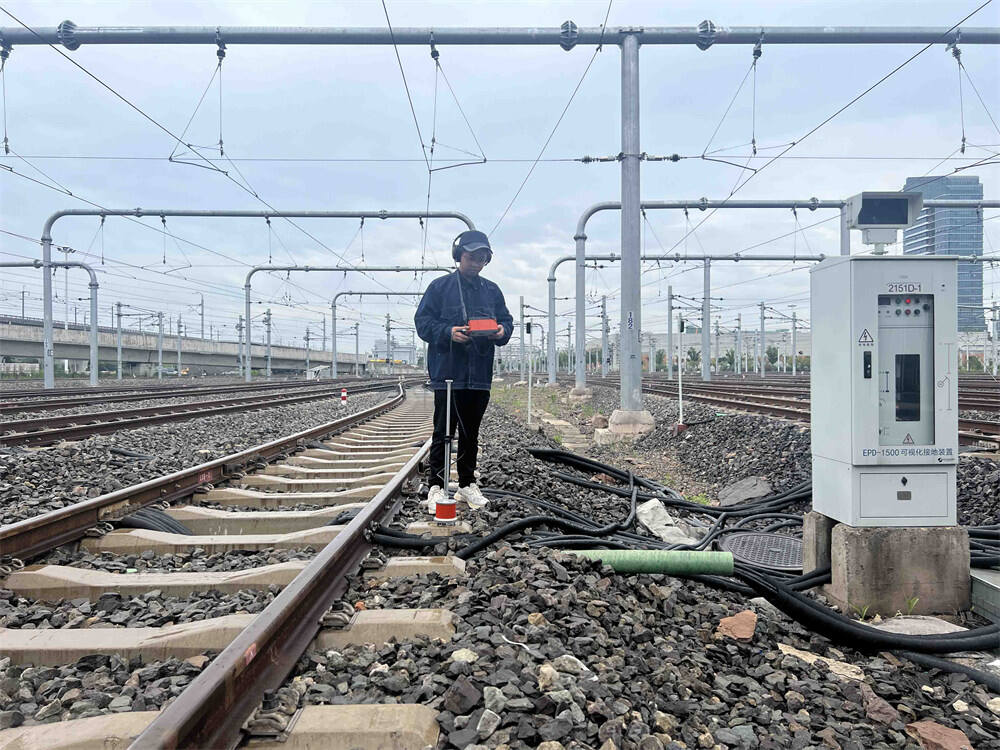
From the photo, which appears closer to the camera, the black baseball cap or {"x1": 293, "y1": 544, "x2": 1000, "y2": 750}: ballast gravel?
{"x1": 293, "y1": 544, "x2": 1000, "y2": 750}: ballast gravel

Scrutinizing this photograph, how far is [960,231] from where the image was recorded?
2941 cm

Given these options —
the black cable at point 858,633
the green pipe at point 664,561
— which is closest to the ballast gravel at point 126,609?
the green pipe at point 664,561

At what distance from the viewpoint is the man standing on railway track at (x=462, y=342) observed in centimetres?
453

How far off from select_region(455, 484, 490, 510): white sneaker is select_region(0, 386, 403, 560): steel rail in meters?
2.25

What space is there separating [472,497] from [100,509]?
247 cm

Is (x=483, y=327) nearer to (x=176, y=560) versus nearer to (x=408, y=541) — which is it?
(x=408, y=541)

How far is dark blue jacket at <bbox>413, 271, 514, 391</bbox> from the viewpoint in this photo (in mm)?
4527

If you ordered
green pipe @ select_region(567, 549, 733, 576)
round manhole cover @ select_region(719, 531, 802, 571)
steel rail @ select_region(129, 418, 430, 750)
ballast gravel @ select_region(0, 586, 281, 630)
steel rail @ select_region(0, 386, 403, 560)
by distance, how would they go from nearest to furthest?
steel rail @ select_region(129, 418, 430, 750), ballast gravel @ select_region(0, 586, 281, 630), green pipe @ select_region(567, 549, 733, 576), steel rail @ select_region(0, 386, 403, 560), round manhole cover @ select_region(719, 531, 802, 571)

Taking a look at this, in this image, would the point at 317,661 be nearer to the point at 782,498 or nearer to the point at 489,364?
the point at 489,364

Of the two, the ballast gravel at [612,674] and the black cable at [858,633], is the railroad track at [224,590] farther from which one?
the black cable at [858,633]

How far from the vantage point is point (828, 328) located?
4062 millimetres

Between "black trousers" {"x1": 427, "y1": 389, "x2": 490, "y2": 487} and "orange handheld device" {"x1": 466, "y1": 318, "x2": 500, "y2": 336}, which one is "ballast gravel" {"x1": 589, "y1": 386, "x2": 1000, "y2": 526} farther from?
"orange handheld device" {"x1": 466, "y1": 318, "x2": 500, "y2": 336}

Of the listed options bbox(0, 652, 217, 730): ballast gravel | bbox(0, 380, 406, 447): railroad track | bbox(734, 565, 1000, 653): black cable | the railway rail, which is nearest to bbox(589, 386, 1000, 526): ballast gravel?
bbox(734, 565, 1000, 653): black cable

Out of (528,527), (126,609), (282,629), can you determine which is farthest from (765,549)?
(126,609)
